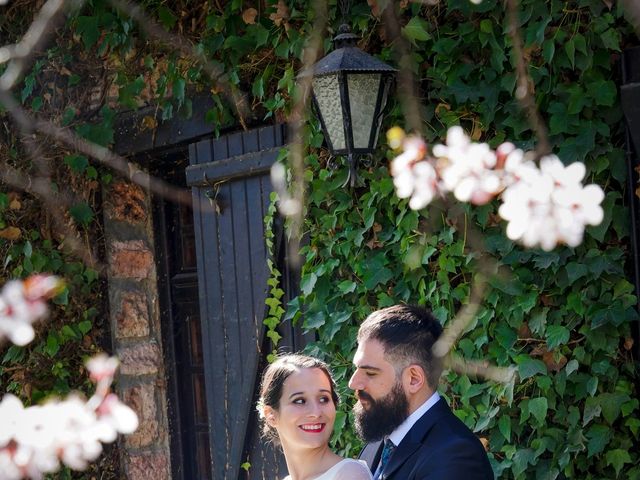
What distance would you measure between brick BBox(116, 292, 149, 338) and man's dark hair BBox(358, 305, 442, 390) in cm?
293

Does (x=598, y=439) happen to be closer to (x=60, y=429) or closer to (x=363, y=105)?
(x=363, y=105)

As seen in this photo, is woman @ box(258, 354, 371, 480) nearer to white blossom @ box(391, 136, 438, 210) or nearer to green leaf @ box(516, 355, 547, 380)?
green leaf @ box(516, 355, 547, 380)

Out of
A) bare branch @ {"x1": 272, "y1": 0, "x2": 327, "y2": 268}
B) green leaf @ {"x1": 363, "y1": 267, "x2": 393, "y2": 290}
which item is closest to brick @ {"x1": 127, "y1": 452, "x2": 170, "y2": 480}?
bare branch @ {"x1": 272, "y1": 0, "x2": 327, "y2": 268}

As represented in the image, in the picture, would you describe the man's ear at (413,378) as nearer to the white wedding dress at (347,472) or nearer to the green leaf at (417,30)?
the white wedding dress at (347,472)

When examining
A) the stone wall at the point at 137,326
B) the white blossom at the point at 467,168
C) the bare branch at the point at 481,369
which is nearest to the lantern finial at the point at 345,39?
the white blossom at the point at 467,168

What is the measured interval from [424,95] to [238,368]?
1.61 meters

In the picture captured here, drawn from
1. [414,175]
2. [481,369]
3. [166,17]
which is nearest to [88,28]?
[166,17]

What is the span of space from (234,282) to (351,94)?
4.27ft

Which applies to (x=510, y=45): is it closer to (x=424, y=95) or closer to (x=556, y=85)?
(x=556, y=85)

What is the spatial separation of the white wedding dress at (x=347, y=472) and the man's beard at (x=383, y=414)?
16cm

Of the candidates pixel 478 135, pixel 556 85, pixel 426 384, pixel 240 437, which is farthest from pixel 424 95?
pixel 240 437

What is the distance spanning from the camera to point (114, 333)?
5.73 metres

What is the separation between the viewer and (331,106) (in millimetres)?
3789

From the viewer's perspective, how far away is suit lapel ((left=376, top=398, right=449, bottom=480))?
2.71 meters
